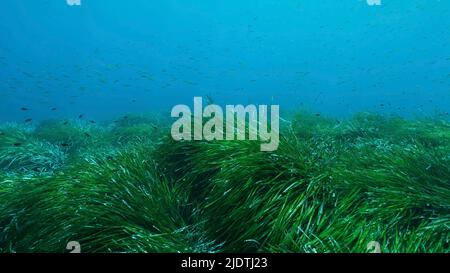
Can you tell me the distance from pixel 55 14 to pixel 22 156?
5296 inches

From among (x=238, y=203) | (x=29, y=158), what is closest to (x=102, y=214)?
(x=238, y=203)

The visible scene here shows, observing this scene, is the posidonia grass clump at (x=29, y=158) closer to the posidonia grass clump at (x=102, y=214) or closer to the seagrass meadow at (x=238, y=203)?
the seagrass meadow at (x=238, y=203)

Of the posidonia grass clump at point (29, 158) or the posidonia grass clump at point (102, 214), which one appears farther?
the posidonia grass clump at point (29, 158)

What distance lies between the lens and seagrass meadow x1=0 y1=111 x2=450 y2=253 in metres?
2.93

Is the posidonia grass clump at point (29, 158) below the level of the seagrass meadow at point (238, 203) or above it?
above

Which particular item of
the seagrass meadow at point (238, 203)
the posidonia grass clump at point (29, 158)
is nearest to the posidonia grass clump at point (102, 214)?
the seagrass meadow at point (238, 203)

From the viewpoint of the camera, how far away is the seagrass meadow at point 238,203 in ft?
9.61

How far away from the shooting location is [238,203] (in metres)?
3.33

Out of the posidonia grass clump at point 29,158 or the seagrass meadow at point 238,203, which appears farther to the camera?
the posidonia grass clump at point 29,158

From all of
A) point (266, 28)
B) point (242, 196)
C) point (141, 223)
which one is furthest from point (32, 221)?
point (266, 28)

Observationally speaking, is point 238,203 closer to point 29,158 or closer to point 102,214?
point 102,214

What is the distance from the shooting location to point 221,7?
158m

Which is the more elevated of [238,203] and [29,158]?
[29,158]
